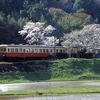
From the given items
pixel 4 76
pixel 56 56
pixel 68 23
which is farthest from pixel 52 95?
pixel 68 23

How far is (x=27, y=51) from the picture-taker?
50125 mm

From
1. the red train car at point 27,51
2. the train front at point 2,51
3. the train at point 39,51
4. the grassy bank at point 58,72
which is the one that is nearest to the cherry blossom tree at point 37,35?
the train at point 39,51

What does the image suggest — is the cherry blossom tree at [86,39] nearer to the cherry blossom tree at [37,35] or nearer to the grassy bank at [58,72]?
the cherry blossom tree at [37,35]

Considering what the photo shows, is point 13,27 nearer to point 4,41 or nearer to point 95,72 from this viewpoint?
point 4,41

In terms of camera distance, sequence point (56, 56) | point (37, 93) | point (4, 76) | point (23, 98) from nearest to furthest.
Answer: point (23, 98), point (37, 93), point (4, 76), point (56, 56)

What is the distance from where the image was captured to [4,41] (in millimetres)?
59969

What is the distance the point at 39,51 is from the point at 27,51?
2157mm

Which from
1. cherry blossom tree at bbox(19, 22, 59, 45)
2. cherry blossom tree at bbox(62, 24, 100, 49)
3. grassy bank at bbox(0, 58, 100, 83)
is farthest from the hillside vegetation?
grassy bank at bbox(0, 58, 100, 83)

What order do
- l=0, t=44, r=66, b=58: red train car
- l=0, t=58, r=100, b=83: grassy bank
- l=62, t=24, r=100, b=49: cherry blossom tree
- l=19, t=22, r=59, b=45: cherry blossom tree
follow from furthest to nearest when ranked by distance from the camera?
l=19, t=22, r=59, b=45: cherry blossom tree → l=62, t=24, r=100, b=49: cherry blossom tree → l=0, t=44, r=66, b=58: red train car → l=0, t=58, r=100, b=83: grassy bank

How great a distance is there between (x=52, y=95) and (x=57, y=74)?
16466 mm

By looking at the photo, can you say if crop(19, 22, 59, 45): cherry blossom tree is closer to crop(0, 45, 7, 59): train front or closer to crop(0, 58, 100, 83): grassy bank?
crop(0, 45, 7, 59): train front

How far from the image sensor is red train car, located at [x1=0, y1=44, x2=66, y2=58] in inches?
1908

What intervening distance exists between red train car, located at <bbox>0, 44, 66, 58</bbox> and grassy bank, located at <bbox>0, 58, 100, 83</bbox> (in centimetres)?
358

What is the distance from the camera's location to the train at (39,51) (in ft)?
159
